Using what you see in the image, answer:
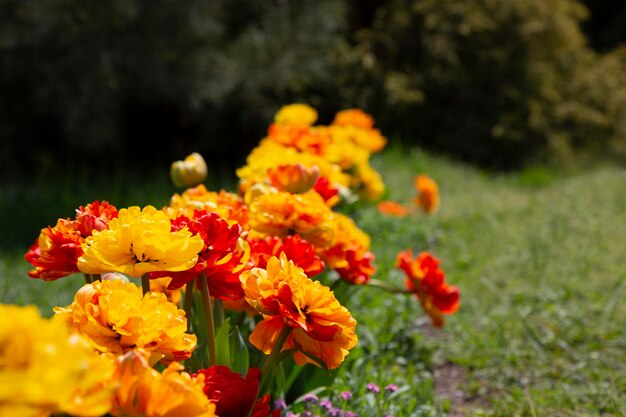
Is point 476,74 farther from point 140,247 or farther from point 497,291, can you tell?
point 140,247

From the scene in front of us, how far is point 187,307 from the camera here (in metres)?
1.19

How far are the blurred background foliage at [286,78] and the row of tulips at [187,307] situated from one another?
343 centimetres

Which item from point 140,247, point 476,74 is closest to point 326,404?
point 140,247

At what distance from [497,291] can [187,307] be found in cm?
196

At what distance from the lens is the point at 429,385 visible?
6.53 ft

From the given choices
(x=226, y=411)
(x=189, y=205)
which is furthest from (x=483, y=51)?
(x=226, y=411)

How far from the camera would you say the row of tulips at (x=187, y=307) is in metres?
0.59

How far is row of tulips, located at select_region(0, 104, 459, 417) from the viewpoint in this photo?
1.95 feet

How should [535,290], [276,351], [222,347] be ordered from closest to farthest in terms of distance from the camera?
[276,351] < [222,347] < [535,290]

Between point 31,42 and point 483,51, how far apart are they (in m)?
3.69

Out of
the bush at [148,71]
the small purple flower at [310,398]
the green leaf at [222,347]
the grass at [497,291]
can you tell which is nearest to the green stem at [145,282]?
the green leaf at [222,347]

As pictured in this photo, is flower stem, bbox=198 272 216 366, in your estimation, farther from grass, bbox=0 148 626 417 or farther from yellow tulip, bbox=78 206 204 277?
grass, bbox=0 148 626 417

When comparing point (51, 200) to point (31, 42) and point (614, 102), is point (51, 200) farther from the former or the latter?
point (614, 102)

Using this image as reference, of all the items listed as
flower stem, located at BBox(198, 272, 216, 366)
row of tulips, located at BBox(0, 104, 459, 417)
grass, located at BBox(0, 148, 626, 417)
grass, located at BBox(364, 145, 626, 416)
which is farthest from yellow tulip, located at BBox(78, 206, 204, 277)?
grass, located at BBox(364, 145, 626, 416)
